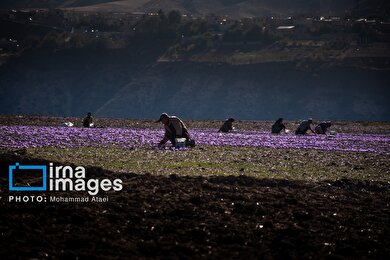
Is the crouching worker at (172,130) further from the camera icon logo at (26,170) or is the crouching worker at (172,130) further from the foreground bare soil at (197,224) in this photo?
the foreground bare soil at (197,224)

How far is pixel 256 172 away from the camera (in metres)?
24.1

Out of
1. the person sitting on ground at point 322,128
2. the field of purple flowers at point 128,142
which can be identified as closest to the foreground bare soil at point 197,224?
the field of purple flowers at point 128,142

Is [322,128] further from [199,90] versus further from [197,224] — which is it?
[199,90]

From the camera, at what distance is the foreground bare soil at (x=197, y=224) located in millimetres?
14883

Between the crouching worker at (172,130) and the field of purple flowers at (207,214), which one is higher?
the crouching worker at (172,130)

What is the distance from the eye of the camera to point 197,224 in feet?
53.8

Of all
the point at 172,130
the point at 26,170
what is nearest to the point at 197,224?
the point at 26,170

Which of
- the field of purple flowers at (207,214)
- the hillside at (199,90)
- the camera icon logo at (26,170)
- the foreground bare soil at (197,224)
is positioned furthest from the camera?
the hillside at (199,90)

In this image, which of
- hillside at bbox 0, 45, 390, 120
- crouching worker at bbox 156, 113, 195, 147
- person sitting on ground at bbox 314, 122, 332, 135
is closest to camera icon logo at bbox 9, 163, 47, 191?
crouching worker at bbox 156, 113, 195, 147

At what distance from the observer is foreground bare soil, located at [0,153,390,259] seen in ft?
48.8

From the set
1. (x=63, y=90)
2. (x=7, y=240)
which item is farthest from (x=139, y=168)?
(x=63, y=90)

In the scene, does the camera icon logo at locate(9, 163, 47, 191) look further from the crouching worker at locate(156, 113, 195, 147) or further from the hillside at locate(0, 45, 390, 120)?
the hillside at locate(0, 45, 390, 120)

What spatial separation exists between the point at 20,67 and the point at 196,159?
104026 millimetres

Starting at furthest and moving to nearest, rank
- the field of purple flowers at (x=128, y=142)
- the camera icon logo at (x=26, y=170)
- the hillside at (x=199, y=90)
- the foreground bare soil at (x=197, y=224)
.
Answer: the hillside at (x=199, y=90) < the field of purple flowers at (x=128, y=142) < the camera icon logo at (x=26, y=170) < the foreground bare soil at (x=197, y=224)
